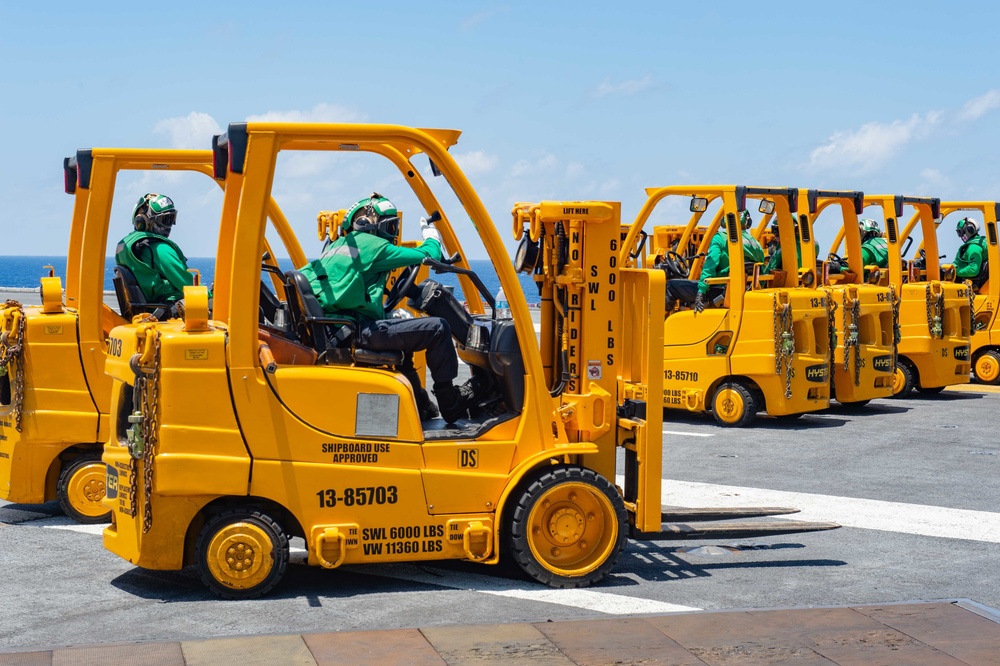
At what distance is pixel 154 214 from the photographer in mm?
9164

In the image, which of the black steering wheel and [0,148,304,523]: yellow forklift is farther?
[0,148,304,523]: yellow forklift

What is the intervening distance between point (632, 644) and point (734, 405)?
800 centimetres

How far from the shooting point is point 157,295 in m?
9.21

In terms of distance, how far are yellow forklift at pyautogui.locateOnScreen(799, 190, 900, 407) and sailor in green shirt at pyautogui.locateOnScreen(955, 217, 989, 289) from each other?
3.28 m

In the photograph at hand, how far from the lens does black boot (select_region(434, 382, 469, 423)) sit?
7.23 metres

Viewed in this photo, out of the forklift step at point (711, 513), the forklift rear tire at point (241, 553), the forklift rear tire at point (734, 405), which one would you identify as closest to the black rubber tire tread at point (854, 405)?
the forklift rear tire at point (734, 405)

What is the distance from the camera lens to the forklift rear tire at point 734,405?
1341 centimetres

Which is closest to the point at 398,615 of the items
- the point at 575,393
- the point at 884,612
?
the point at 575,393

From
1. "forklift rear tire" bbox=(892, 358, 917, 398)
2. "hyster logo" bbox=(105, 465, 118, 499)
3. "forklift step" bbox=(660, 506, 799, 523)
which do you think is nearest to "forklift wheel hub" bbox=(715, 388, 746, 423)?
"forklift rear tire" bbox=(892, 358, 917, 398)

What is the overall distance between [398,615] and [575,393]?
5.32 feet

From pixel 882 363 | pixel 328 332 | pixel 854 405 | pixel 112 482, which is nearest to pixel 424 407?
pixel 328 332

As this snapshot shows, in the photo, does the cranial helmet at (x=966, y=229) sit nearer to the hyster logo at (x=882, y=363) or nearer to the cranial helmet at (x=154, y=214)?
the hyster logo at (x=882, y=363)

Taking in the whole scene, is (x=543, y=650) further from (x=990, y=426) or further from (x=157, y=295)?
(x=990, y=426)

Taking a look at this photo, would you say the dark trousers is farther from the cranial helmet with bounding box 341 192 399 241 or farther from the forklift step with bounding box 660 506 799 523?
the forklift step with bounding box 660 506 799 523
